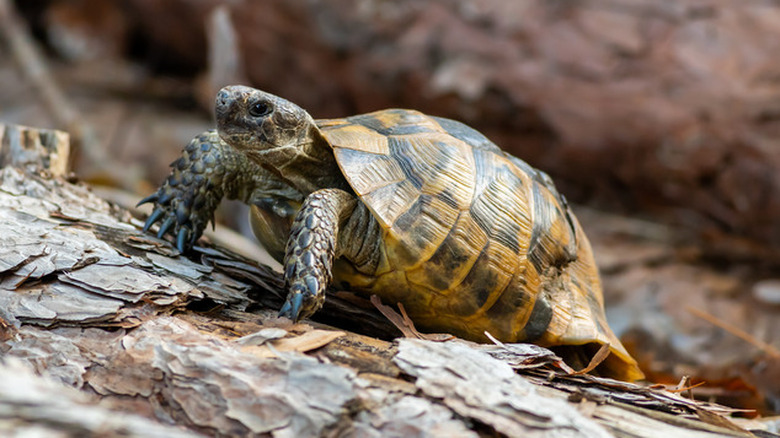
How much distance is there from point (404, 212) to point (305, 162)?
512 mm

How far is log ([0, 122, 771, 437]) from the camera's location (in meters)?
1.81

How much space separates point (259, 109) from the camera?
2551mm

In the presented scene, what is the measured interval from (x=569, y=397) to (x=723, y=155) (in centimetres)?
475

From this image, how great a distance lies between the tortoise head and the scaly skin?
26 cm

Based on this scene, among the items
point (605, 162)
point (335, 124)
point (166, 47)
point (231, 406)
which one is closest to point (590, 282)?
point (335, 124)

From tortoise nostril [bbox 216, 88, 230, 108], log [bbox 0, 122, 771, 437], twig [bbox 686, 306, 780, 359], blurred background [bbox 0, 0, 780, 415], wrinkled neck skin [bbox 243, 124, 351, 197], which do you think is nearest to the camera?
log [bbox 0, 122, 771, 437]

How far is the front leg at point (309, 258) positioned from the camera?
2229 mm

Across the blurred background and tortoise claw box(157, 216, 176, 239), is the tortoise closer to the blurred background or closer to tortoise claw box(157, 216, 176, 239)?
tortoise claw box(157, 216, 176, 239)

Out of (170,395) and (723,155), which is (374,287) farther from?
(723,155)

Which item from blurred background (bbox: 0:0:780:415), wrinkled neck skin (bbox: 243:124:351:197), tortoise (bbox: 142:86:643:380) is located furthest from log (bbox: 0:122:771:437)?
blurred background (bbox: 0:0:780:415)

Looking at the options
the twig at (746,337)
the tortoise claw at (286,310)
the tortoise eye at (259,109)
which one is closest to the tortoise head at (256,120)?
the tortoise eye at (259,109)

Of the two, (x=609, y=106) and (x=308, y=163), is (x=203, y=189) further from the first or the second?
(x=609, y=106)

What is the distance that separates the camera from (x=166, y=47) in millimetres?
8812

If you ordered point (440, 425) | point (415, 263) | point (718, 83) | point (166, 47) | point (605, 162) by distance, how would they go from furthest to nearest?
point (166, 47), point (605, 162), point (718, 83), point (415, 263), point (440, 425)
